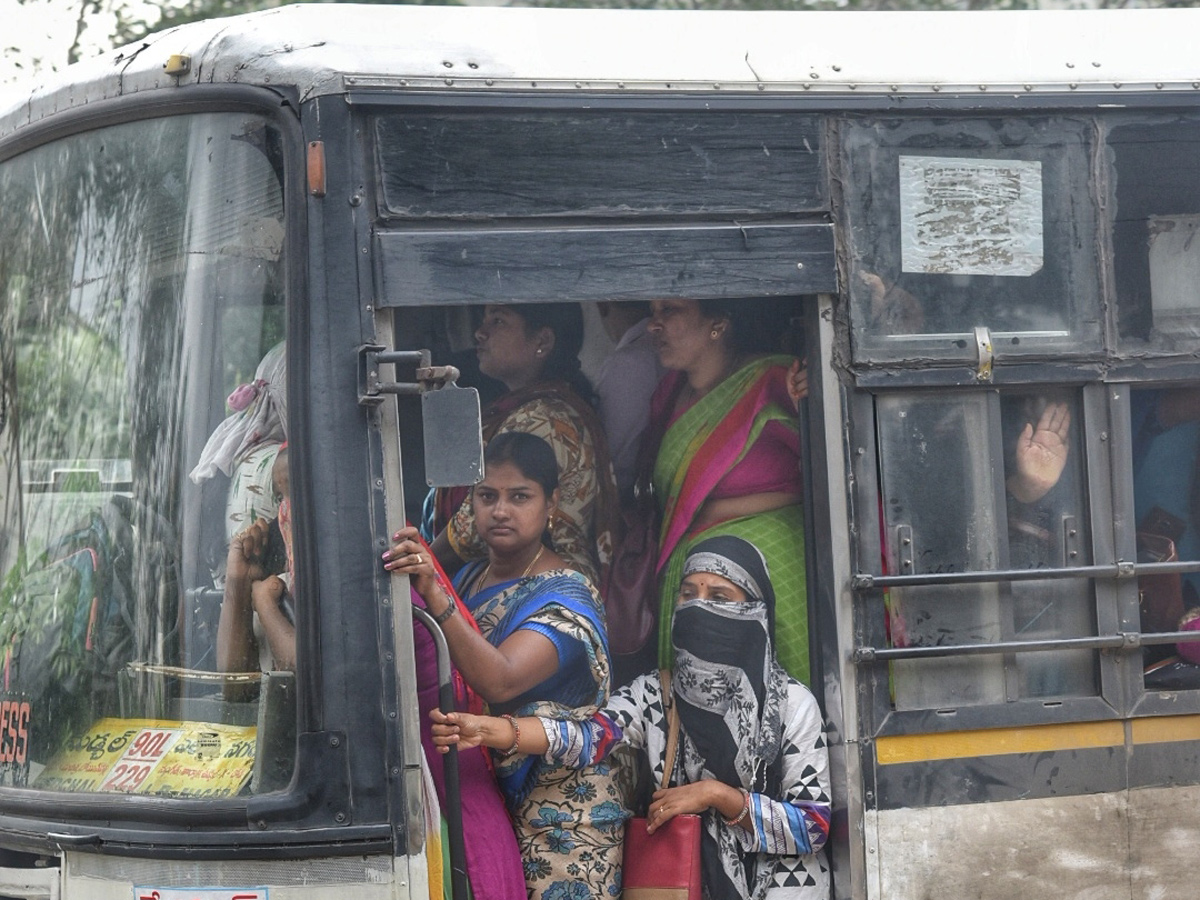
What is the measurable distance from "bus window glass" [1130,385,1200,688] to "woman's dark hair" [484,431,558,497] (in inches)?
56.7

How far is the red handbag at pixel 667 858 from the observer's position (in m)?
3.26

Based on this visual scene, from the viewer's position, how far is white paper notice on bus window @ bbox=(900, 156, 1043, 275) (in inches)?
127

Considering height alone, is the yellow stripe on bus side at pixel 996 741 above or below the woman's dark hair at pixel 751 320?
below

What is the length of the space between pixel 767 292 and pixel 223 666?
144 cm

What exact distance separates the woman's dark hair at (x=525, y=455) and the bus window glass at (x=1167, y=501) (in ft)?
4.73

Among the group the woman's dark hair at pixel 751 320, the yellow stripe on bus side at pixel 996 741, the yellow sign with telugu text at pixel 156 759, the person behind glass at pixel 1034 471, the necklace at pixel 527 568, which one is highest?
the woman's dark hair at pixel 751 320

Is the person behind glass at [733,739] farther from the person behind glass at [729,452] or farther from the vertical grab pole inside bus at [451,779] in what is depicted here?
the vertical grab pole inside bus at [451,779]

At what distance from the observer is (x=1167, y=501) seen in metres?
3.45

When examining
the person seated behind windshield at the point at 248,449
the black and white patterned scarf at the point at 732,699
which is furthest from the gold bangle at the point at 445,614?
the black and white patterned scarf at the point at 732,699

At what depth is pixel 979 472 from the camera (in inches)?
128

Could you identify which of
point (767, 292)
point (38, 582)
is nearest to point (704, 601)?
point (767, 292)

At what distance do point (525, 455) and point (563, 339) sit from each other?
22.5 inches

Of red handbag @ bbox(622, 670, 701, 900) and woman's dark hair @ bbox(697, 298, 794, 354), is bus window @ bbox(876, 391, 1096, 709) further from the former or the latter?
red handbag @ bbox(622, 670, 701, 900)


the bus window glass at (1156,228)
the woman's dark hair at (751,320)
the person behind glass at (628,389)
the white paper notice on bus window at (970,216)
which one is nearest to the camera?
the white paper notice on bus window at (970,216)
